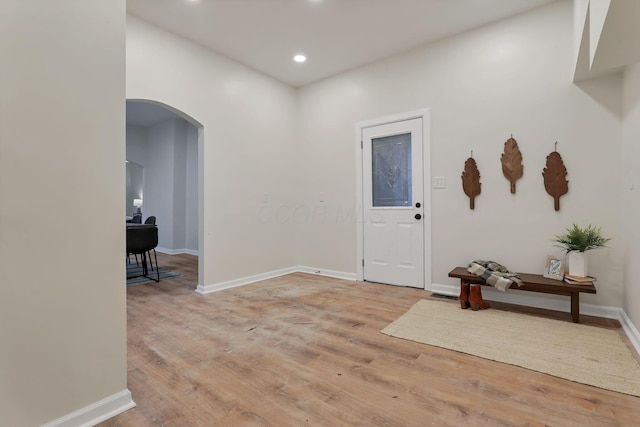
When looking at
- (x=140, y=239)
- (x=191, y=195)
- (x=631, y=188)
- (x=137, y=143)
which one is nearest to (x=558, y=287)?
(x=631, y=188)

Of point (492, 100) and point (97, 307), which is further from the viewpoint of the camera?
point (492, 100)

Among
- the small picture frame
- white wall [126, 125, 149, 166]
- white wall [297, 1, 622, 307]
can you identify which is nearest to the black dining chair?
white wall [297, 1, 622, 307]

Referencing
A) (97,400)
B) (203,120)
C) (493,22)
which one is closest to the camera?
(97,400)

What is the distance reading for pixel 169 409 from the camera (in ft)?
5.11

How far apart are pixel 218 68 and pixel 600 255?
455cm

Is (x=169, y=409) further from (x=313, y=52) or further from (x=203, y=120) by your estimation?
(x=313, y=52)

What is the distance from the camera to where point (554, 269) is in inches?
111

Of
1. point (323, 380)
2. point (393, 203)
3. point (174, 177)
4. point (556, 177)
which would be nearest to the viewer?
point (323, 380)

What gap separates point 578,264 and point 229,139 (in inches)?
155

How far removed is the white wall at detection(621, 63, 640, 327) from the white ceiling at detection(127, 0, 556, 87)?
1.24 m

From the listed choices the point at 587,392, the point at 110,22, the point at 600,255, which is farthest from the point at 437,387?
the point at 110,22

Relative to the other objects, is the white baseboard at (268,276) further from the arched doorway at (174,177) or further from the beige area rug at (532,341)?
the arched doorway at (174,177)

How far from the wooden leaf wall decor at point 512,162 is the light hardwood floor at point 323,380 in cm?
130

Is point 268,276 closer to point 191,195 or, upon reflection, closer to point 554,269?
point 554,269
